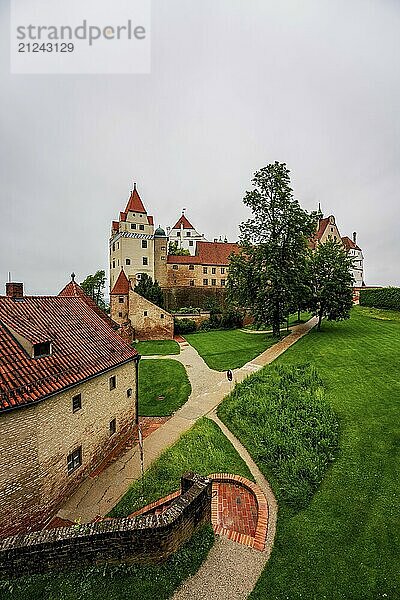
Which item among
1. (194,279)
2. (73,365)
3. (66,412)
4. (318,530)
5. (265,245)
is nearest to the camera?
(318,530)

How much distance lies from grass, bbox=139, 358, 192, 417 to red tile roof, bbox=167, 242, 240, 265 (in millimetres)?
27406

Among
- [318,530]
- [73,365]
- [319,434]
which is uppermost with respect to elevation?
[73,365]

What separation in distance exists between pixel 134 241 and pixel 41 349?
1506 inches

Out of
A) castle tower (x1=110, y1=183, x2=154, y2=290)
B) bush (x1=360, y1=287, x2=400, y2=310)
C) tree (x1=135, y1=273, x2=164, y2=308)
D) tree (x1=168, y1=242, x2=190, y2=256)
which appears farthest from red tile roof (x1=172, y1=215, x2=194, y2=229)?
bush (x1=360, y1=287, x2=400, y2=310)

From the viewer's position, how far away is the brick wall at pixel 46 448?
822 centimetres

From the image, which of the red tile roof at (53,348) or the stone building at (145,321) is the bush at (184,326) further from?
the red tile roof at (53,348)

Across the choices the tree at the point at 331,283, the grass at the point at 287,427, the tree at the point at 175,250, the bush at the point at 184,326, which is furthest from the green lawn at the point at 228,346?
the tree at the point at 175,250

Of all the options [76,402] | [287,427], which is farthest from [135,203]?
[287,427]

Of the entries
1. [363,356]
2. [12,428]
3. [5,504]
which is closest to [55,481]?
[5,504]

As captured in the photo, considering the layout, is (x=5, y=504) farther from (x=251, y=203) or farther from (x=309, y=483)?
(x=251, y=203)

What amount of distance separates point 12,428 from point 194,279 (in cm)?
4378

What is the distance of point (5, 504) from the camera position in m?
8.16

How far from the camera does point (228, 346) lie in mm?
29609

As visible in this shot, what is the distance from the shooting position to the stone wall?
6.80 metres
